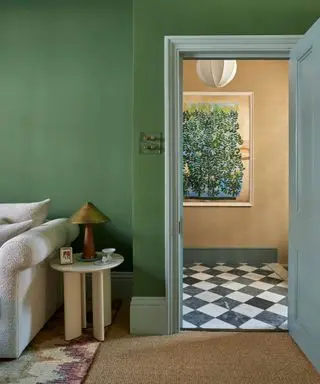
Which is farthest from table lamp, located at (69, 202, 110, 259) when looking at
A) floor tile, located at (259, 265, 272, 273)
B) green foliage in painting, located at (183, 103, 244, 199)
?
floor tile, located at (259, 265, 272, 273)

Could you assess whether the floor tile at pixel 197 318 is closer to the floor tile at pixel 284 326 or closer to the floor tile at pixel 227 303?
the floor tile at pixel 227 303

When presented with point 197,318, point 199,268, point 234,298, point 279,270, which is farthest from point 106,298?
point 279,270

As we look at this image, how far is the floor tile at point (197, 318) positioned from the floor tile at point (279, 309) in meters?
0.59

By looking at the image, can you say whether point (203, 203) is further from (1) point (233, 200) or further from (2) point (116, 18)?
(2) point (116, 18)

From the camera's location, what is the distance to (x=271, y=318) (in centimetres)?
302

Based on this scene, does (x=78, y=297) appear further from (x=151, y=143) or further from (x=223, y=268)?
(x=223, y=268)

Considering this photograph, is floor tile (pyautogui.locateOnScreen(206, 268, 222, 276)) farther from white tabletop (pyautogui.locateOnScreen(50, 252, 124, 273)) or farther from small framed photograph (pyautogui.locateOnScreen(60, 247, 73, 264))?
small framed photograph (pyautogui.locateOnScreen(60, 247, 73, 264))

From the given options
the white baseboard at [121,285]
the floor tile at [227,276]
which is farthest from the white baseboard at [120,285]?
the floor tile at [227,276]

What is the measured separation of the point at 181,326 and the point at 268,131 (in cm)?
289

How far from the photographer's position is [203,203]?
15.8ft

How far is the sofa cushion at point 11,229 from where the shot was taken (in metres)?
2.61

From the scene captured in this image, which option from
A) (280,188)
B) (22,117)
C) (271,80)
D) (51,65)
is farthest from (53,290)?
(271,80)

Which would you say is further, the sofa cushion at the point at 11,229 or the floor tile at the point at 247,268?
the floor tile at the point at 247,268

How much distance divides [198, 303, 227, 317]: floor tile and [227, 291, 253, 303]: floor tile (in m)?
0.30
